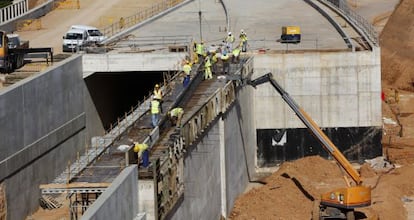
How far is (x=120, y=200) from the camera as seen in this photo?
25.8 meters

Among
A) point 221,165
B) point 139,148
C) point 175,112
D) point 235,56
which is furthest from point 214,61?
point 139,148

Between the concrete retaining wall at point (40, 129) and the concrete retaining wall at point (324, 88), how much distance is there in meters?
8.18

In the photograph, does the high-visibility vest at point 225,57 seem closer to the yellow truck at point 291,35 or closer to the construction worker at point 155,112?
the yellow truck at point 291,35

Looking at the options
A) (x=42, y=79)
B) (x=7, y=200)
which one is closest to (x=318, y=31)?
(x=42, y=79)

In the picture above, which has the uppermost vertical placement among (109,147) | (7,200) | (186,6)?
(186,6)

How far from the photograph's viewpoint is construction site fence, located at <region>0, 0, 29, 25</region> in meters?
59.2

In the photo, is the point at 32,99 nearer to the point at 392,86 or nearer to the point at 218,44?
the point at 218,44

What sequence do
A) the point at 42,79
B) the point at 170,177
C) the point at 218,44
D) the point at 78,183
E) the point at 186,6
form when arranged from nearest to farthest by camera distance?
the point at 78,183 < the point at 170,177 < the point at 42,79 < the point at 218,44 < the point at 186,6

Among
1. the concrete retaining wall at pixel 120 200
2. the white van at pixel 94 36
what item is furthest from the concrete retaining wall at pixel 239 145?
the concrete retaining wall at pixel 120 200

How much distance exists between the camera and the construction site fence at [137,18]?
184 ft

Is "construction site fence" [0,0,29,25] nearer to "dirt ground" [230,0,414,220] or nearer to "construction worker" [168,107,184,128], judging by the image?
"dirt ground" [230,0,414,220]

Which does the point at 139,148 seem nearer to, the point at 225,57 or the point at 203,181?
the point at 203,181

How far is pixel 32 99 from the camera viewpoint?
39188 mm

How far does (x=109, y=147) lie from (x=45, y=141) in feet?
31.9
